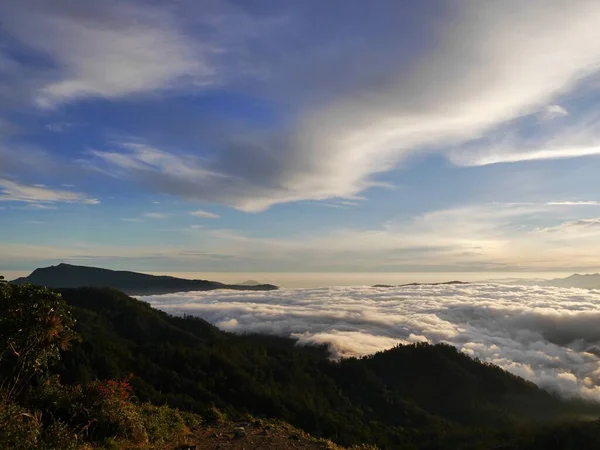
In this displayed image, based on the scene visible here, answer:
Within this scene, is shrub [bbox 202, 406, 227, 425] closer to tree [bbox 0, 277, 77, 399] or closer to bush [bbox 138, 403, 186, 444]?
bush [bbox 138, 403, 186, 444]

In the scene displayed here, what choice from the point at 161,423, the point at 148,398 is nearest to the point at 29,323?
the point at 161,423

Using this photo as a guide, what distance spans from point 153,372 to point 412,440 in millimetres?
96837

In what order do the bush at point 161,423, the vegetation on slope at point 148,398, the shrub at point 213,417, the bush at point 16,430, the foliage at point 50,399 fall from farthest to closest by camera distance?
1. the shrub at point 213,417
2. the bush at point 161,423
3. the vegetation on slope at point 148,398
4. the foliage at point 50,399
5. the bush at point 16,430

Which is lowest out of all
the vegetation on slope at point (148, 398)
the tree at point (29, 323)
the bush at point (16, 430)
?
the vegetation on slope at point (148, 398)

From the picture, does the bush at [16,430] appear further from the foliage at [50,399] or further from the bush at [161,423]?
the bush at [161,423]

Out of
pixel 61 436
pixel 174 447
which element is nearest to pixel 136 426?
pixel 174 447

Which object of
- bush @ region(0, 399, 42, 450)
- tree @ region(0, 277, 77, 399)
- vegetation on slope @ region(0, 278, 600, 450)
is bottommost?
vegetation on slope @ region(0, 278, 600, 450)

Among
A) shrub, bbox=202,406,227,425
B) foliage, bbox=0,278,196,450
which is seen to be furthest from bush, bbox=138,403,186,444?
shrub, bbox=202,406,227,425

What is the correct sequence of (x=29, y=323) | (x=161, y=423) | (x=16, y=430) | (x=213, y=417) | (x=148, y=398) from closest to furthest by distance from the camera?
(x=16, y=430) → (x=29, y=323) → (x=161, y=423) → (x=213, y=417) → (x=148, y=398)

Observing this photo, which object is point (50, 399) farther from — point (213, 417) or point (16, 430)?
point (213, 417)

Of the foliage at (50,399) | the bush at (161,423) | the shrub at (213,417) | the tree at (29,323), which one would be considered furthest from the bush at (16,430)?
the shrub at (213,417)

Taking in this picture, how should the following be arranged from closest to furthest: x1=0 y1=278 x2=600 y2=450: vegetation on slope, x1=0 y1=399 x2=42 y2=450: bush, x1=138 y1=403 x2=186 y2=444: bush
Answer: x1=0 y1=399 x2=42 y2=450: bush, x1=0 y1=278 x2=600 y2=450: vegetation on slope, x1=138 y1=403 x2=186 y2=444: bush

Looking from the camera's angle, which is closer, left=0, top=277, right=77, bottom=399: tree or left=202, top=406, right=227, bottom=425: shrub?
left=0, top=277, right=77, bottom=399: tree

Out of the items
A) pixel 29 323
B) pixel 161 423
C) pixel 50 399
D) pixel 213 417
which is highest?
pixel 29 323
